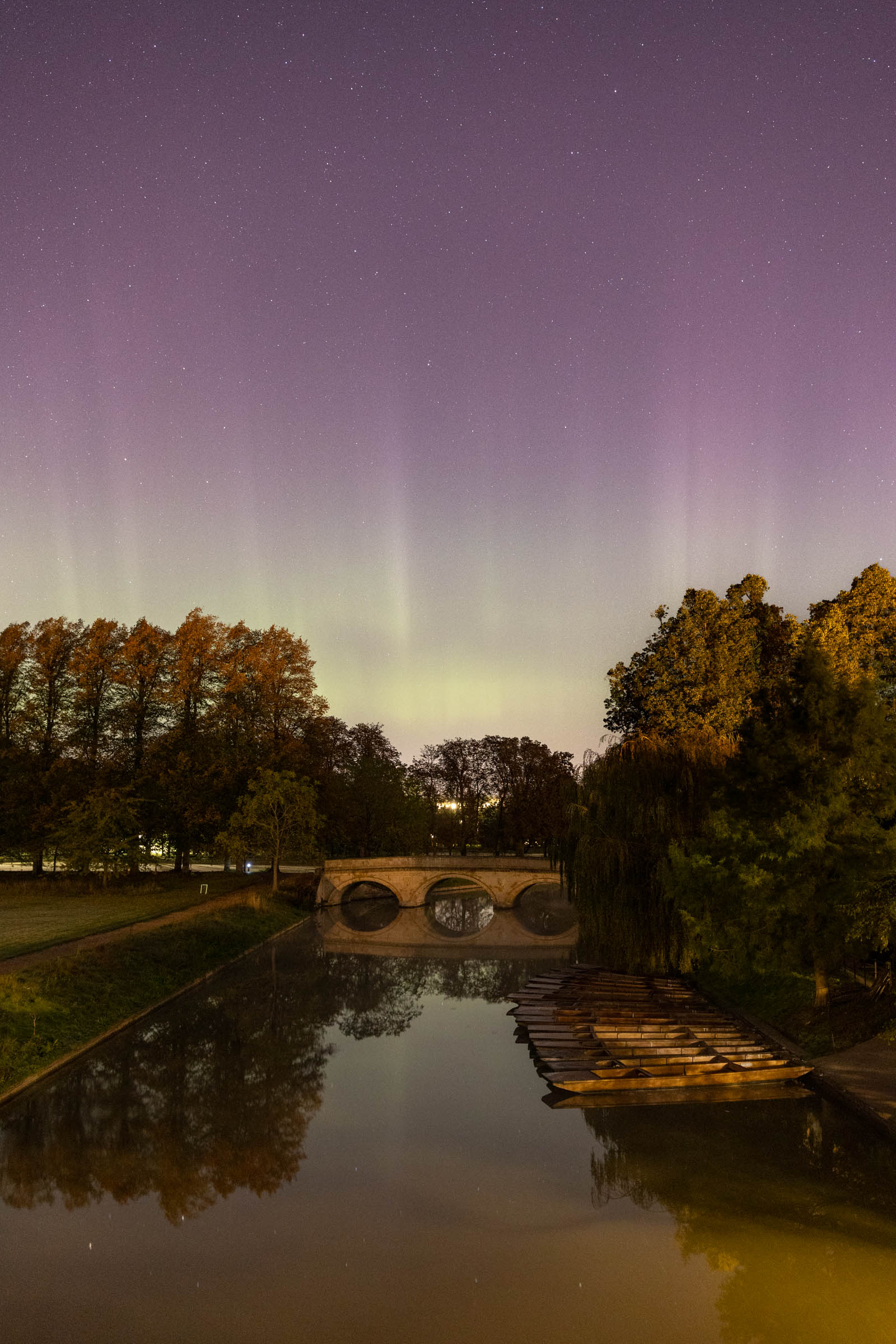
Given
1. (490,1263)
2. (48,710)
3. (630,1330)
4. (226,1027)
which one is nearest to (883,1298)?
(630,1330)

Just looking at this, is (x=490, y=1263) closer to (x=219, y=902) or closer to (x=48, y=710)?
(x=219, y=902)

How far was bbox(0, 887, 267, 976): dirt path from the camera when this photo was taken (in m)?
32.1

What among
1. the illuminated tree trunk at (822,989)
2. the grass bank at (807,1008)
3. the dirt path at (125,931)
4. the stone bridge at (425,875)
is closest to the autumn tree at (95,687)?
the dirt path at (125,931)

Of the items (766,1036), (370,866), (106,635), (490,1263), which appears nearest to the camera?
(490,1263)

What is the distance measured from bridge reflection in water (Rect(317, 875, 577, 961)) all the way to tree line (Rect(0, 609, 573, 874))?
7.03 m

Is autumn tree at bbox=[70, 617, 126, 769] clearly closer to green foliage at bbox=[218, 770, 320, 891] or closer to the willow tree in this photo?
green foliage at bbox=[218, 770, 320, 891]

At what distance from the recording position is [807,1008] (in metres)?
29.2

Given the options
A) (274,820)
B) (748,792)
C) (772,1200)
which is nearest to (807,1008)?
(748,792)

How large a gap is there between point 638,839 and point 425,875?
3578cm

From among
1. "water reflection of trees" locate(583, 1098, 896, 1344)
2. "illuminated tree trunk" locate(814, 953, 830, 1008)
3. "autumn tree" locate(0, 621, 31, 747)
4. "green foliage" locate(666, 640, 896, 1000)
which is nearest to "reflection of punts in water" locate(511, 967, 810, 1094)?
"water reflection of trees" locate(583, 1098, 896, 1344)

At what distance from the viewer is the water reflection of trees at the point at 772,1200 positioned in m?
14.0

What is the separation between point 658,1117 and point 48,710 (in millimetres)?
53730

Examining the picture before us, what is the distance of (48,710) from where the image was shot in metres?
64.2

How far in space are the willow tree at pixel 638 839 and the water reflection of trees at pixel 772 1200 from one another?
39.1 ft
